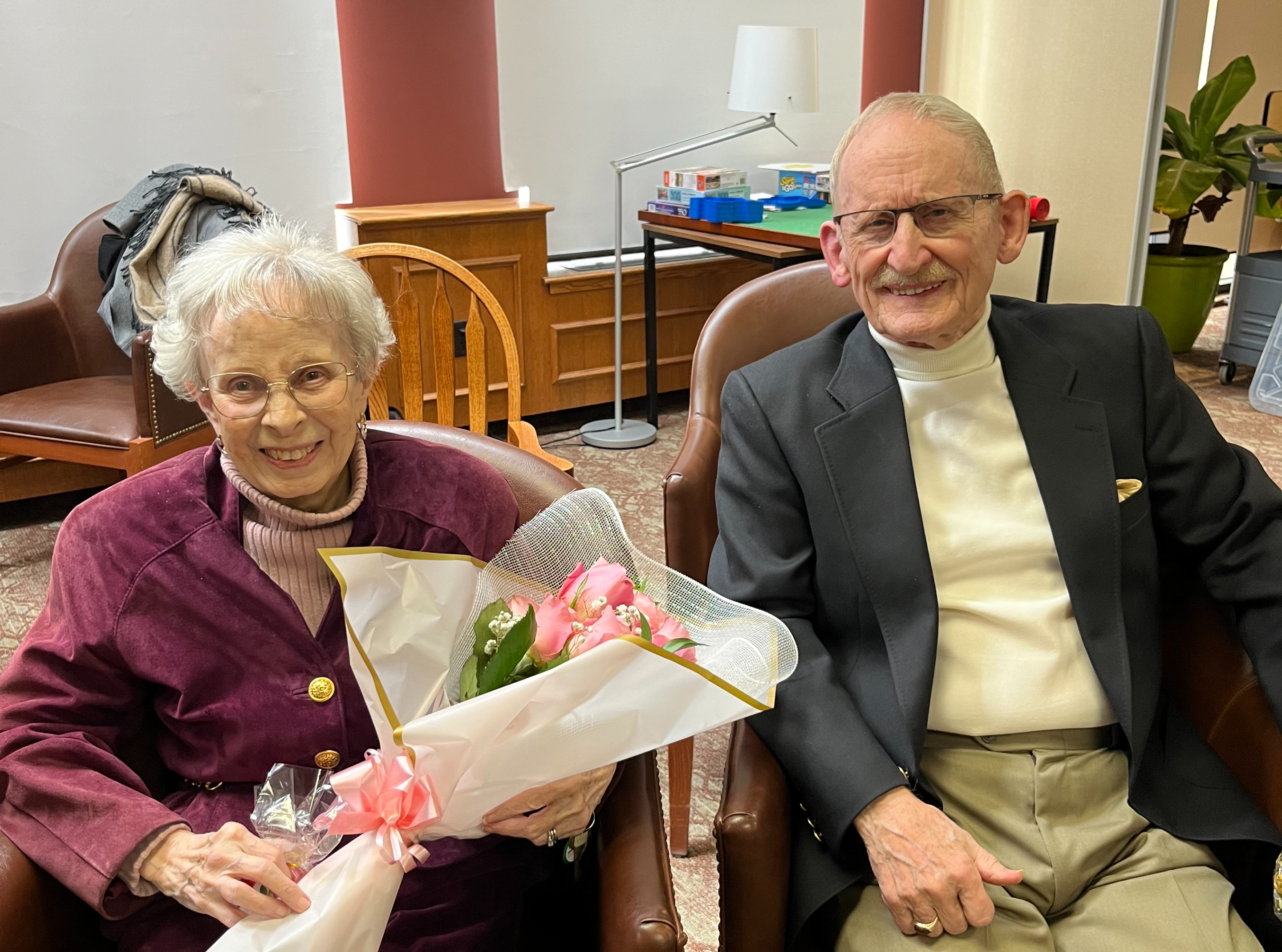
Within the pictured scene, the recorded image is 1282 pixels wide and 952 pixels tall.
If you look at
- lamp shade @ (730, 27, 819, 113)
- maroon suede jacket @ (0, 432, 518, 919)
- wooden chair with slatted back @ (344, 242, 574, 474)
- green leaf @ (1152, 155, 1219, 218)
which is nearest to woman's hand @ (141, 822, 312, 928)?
maroon suede jacket @ (0, 432, 518, 919)

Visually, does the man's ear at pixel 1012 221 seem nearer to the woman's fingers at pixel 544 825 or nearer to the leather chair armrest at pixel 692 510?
the leather chair armrest at pixel 692 510

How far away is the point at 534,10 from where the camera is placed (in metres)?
4.55

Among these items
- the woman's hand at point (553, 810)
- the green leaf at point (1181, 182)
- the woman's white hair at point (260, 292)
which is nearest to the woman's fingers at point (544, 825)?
the woman's hand at point (553, 810)

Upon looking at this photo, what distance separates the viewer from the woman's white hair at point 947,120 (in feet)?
4.52

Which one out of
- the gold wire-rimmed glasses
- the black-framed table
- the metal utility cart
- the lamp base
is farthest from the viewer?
the metal utility cart

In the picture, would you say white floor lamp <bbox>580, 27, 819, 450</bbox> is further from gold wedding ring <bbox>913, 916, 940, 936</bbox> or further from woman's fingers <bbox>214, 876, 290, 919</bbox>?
woman's fingers <bbox>214, 876, 290, 919</bbox>

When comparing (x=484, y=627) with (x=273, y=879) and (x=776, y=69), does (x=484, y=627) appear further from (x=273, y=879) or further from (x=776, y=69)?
(x=776, y=69)

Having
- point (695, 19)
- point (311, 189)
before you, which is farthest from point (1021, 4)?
point (311, 189)

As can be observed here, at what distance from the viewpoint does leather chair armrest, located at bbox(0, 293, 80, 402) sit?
3.51 metres

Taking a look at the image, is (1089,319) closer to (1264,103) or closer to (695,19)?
(695,19)

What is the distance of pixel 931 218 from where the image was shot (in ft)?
4.58

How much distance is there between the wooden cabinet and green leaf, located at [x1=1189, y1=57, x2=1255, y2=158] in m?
2.32

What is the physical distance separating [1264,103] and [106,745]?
773cm

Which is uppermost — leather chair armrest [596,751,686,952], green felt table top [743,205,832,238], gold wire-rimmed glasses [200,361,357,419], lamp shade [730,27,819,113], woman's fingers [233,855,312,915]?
lamp shade [730,27,819,113]
